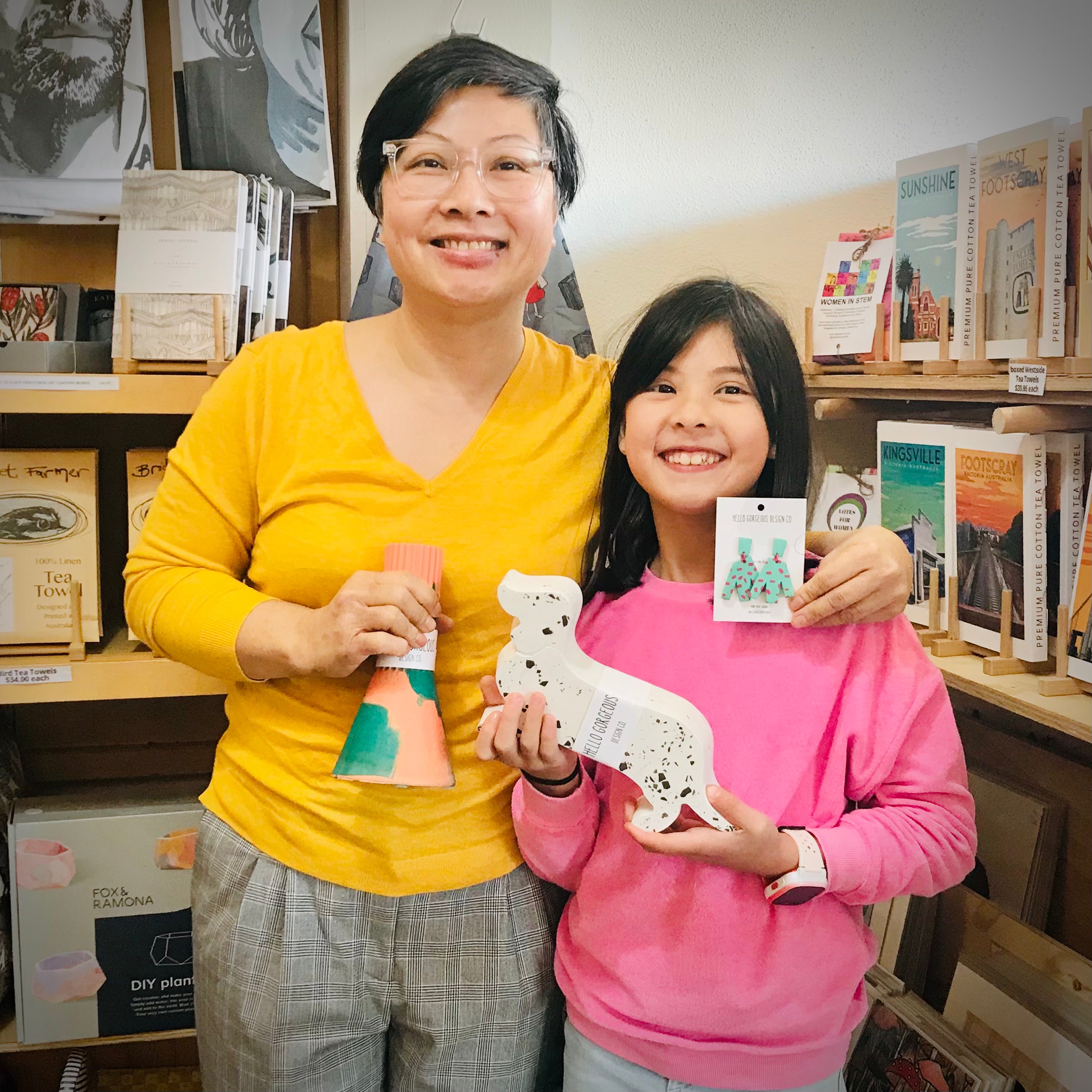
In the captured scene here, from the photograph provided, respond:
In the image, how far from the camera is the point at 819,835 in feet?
2.98

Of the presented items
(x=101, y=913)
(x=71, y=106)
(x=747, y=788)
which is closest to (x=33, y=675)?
(x=101, y=913)

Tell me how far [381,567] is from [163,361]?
655 millimetres

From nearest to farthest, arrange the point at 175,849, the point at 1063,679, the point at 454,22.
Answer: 1. the point at 1063,679
2. the point at 454,22
3. the point at 175,849

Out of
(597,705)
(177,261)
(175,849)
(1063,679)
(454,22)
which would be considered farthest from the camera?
(175,849)

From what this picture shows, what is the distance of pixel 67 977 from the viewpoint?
66.5 inches

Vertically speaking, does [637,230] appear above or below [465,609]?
above

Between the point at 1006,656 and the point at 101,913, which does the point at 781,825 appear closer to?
the point at 1006,656

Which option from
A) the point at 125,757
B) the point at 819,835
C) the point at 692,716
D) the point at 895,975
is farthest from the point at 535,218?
the point at 125,757

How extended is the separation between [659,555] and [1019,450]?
0.55 meters

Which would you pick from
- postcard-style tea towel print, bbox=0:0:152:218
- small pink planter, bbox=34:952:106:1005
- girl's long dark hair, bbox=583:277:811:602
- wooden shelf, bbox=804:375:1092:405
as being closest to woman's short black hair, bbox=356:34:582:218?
girl's long dark hair, bbox=583:277:811:602

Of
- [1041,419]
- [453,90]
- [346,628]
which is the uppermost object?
[453,90]

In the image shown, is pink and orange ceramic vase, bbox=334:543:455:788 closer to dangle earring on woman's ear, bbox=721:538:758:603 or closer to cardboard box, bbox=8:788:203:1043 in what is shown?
dangle earring on woman's ear, bbox=721:538:758:603

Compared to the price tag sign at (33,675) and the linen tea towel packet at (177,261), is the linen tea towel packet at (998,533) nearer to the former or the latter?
the linen tea towel packet at (177,261)

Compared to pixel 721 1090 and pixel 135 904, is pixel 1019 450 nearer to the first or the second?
pixel 721 1090
